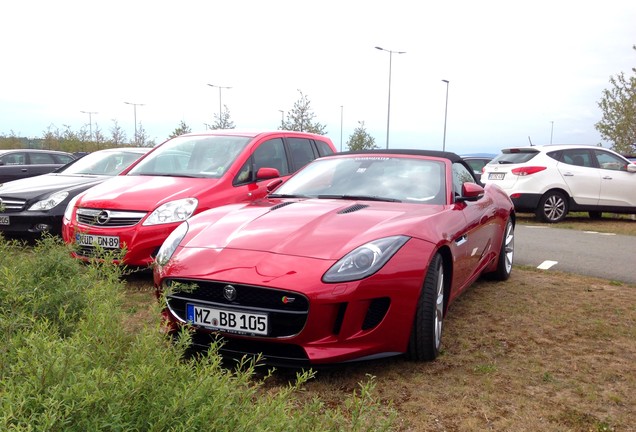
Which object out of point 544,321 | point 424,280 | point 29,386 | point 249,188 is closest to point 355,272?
point 424,280

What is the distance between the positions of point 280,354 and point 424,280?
1.00 meters

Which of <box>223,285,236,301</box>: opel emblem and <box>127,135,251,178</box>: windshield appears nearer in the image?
<box>223,285,236,301</box>: opel emblem

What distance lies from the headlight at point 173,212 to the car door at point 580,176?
9642mm

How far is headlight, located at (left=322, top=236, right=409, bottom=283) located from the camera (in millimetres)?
3352

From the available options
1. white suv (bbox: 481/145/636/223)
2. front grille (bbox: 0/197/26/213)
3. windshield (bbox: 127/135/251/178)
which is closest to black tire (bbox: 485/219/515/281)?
windshield (bbox: 127/135/251/178)

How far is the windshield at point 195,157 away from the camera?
21.8ft

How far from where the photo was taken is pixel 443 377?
360 cm

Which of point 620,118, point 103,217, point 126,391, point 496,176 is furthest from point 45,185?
point 620,118

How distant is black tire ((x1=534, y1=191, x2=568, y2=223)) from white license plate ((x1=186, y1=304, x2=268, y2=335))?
10835mm

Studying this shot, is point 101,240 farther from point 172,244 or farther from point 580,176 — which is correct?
point 580,176

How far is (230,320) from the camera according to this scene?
3.37 meters

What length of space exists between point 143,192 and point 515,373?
13.0 ft

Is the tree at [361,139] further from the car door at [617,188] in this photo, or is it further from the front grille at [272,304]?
the front grille at [272,304]

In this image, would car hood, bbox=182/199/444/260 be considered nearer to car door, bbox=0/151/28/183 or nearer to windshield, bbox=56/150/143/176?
windshield, bbox=56/150/143/176
